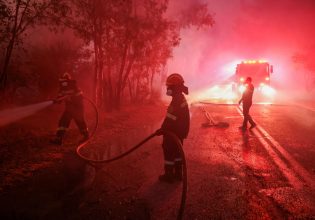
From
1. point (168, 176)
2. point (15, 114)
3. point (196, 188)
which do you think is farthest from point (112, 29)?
point (196, 188)

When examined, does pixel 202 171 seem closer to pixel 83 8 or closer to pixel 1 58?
pixel 83 8

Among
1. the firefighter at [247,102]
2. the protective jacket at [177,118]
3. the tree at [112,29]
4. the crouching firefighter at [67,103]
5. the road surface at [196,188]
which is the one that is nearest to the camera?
the road surface at [196,188]

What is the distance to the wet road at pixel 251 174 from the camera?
417cm

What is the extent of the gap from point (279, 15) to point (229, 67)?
48.9 ft

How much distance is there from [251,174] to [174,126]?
1719mm

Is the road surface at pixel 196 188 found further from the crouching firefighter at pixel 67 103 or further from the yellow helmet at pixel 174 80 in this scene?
the yellow helmet at pixel 174 80

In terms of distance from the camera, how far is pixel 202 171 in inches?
229

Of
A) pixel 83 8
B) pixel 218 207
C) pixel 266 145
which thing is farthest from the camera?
pixel 83 8

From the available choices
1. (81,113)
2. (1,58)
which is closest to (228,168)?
(81,113)

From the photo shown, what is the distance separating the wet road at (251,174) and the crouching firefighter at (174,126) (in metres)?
0.37

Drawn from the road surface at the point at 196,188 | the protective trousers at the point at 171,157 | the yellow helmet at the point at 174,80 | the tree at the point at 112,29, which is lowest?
the road surface at the point at 196,188

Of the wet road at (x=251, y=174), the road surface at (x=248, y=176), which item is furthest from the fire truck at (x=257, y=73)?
the road surface at (x=248, y=176)

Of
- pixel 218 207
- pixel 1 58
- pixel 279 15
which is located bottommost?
pixel 218 207

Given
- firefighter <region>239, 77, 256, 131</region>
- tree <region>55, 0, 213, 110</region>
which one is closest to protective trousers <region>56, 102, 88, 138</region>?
tree <region>55, 0, 213, 110</region>
